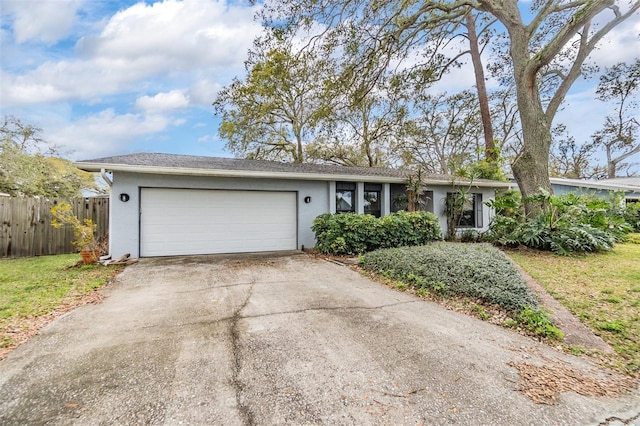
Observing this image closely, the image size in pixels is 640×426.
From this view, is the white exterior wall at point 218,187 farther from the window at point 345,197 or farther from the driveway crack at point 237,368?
the driveway crack at point 237,368

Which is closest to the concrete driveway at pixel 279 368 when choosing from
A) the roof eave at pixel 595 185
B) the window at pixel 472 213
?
the window at pixel 472 213

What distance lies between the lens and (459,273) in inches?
192

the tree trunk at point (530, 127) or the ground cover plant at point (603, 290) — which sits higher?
the tree trunk at point (530, 127)

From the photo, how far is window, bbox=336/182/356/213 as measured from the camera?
9320mm

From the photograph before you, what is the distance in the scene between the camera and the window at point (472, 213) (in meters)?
11.1

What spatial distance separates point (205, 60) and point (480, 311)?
461 inches

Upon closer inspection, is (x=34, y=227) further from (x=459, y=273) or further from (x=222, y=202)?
(x=459, y=273)

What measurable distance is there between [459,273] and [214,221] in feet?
20.3

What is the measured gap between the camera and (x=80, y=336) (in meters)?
3.03

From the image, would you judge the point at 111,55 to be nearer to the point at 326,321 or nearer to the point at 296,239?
the point at 296,239

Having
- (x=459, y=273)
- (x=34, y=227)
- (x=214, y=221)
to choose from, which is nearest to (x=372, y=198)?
(x=214, y=221)

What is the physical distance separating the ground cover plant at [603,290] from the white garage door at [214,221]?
20.1 ft

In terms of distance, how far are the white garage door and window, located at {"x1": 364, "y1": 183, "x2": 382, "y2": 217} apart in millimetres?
2440

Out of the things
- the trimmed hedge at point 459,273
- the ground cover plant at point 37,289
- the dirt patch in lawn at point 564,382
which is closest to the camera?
the dirt patch in lawn at point 564,382
